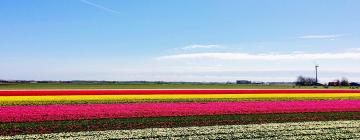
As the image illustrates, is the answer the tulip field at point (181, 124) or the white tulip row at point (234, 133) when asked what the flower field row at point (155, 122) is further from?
the white tulip row at point (234, 133)

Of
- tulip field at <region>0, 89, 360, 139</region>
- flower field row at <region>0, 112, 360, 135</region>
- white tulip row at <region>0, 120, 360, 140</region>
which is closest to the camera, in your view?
white tulip row at <region>0, 120, 360, 140</region>

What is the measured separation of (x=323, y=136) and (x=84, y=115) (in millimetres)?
14212

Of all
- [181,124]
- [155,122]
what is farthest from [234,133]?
[155,122]

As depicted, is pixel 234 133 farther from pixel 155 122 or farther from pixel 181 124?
pixel 155 122

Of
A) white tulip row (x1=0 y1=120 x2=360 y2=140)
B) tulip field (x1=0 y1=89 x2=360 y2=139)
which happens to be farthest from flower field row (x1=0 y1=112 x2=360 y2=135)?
white tulip row (x1=0 y1=120 x2=360 y2=140)

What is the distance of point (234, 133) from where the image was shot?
71.5 feet

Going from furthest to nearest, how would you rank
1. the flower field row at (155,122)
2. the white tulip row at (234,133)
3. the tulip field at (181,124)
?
the flower field row at (155,122) → the tulip field at (181,124) → the white tulip row at (234,133)

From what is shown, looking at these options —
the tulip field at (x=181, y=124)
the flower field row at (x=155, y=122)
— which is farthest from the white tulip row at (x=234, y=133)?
the flower field row at (x=155, y=122)

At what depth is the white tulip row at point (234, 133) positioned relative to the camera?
20.5 metres

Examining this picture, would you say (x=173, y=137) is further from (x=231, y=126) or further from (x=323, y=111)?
(x=323, y=111)

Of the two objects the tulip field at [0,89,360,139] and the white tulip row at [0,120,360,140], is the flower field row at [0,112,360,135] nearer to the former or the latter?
the tulip field at [0,89,360,139]

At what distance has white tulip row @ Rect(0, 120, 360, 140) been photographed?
20500 mm

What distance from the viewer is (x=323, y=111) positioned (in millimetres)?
35156

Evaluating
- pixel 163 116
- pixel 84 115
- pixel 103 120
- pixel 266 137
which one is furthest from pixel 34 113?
pixel 266 137
